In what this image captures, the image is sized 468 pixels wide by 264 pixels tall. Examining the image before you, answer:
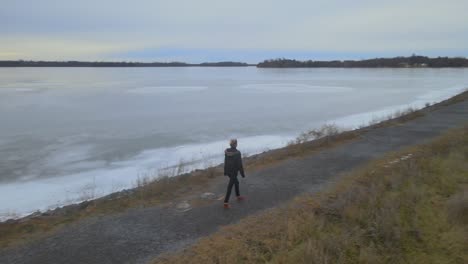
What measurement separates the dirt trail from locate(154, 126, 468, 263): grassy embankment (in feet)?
1.18

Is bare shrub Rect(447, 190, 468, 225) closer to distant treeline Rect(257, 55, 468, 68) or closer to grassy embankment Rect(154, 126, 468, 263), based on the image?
grassy embankment Rect(154, 126, 468, 263)

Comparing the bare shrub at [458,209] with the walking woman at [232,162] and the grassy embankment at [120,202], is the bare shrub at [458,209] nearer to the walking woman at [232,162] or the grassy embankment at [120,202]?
the walking woman at [232,162]

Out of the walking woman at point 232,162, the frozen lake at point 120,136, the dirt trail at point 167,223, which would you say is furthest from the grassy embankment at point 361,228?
the frozen lake at point 120,136

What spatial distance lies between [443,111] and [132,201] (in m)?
18.1

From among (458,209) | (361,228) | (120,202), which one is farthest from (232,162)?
(458,209)

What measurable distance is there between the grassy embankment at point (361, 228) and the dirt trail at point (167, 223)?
36 centimetres

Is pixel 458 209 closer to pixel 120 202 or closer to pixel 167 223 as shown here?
pixel 167 223

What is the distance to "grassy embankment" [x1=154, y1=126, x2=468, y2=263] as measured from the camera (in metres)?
5.75

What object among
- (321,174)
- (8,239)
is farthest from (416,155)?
(8,239)

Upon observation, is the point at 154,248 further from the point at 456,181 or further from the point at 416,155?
the point at 416,155

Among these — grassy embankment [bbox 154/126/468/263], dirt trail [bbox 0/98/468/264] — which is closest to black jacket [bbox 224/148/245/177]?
dirt trail [bbox 0/98/468/264]

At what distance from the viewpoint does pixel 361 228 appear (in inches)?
259

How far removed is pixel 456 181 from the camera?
29.0 feet

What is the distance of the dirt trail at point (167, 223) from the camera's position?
19.1 feet
